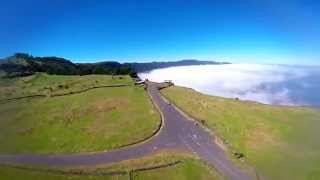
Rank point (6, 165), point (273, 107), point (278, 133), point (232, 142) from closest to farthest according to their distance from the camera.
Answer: point (6, 165) → point (232, 142) → point (278, 133) → point (273, 107)

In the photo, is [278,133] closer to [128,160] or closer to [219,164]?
[219,164]

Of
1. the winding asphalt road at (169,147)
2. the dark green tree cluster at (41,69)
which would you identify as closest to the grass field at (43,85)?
the dark green tree cluster at (41,69)

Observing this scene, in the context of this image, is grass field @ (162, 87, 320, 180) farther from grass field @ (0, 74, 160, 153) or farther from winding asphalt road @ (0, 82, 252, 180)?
grass field @ (0, 74, 160, 153)

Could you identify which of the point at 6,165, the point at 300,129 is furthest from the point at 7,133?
the point at 300,129

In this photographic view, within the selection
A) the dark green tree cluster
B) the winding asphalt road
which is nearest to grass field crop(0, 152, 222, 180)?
the winding asphalt road

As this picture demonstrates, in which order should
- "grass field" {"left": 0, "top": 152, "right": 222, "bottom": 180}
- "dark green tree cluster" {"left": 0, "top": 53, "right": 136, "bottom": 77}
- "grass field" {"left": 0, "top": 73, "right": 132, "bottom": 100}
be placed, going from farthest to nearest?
"dark green tree cluster" {"left": 0, "top": 53, "right": 136, "bottom": 77} → "grass field" {"left": 0, "top": 73, "right": 132, "bottom": 100} → "grass field" {"left": 0, "top": 152, "right": 222, "bottom": 180}
